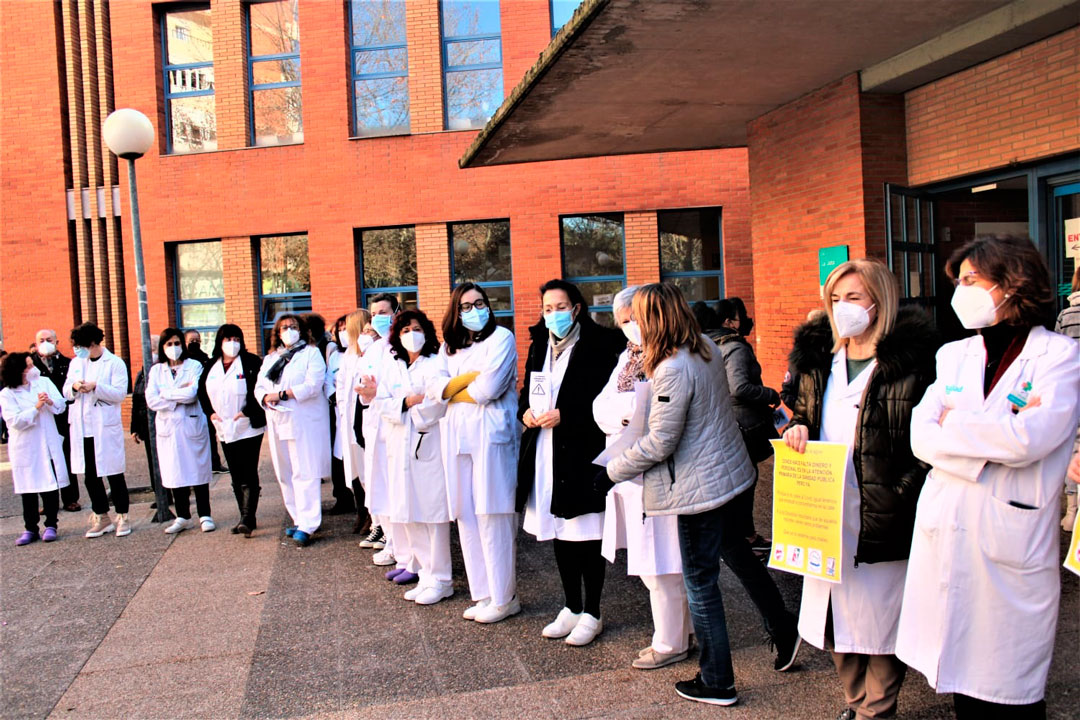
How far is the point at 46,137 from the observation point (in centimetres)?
1775

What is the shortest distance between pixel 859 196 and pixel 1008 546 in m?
6.75

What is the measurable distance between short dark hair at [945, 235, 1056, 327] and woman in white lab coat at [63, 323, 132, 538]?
771 centimetres

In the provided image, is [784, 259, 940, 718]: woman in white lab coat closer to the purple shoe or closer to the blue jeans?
the blue jeans

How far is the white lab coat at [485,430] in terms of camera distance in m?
5.32

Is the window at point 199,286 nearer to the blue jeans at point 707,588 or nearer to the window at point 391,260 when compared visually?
the window at point 391,260

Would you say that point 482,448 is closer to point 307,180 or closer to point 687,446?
point 687,446

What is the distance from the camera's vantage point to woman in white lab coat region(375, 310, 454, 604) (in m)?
5.80

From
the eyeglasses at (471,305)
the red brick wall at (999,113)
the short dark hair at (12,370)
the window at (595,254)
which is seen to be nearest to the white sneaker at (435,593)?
the eyeglasses at (471,305)

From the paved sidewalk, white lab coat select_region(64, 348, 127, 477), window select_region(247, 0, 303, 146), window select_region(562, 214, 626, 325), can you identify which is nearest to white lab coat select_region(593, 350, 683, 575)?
the paved sidewalk

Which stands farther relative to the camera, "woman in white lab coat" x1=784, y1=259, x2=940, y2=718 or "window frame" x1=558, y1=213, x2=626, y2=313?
"window frame" x1=558, y1=213, x2=626, y2=313

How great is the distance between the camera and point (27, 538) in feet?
26.7

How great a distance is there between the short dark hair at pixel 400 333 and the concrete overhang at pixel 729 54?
257cm

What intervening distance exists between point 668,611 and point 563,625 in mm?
791

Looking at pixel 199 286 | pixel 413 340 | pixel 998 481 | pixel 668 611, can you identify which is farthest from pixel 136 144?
pixel 998 481
